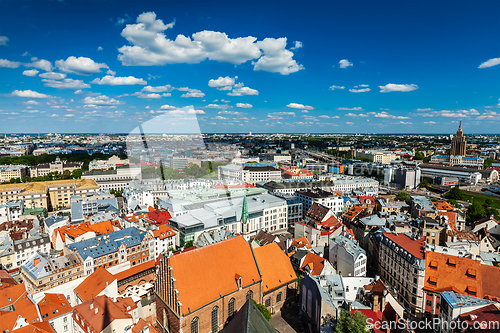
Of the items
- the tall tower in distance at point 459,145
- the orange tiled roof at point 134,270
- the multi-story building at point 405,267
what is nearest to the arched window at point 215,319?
the orange tiled roof at point 134,270

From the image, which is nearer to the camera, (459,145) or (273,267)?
(273,267)

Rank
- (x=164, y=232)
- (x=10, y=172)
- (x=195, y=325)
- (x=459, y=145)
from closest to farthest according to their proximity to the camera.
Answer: (x=195, y=325) < (x=164, y=232) < (x=10, y=172) < (x=459, y=145)

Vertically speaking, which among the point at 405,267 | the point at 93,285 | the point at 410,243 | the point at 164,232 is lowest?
the point at 93,285

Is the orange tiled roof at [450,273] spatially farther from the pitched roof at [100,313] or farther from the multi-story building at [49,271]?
the multi-story building at [49,271]

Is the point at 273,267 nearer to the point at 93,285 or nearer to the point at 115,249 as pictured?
the point at 93,285

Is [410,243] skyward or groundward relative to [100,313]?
skyward

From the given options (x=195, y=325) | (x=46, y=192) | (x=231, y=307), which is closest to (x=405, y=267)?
(x=231, y=307)

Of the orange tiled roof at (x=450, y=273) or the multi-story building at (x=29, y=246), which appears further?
the multi-story building at (x=29, y=246)
